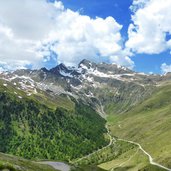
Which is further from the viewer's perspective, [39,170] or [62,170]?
[62,170]

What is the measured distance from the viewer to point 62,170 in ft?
627

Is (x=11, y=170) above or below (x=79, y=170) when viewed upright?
below

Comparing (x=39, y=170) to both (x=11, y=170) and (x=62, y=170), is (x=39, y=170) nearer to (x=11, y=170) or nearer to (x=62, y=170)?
(x=62, y=170)

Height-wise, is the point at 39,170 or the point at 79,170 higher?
the point at 79,170

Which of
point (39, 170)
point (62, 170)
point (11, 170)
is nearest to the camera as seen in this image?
point (11, 170)

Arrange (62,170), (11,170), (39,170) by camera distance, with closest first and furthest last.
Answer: (11,170)
(39,170)
(62,170)

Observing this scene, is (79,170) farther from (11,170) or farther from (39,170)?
(11,170)

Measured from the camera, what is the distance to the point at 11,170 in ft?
295

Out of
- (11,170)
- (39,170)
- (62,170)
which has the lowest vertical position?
(11,170)

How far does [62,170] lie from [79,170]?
9.14 meters

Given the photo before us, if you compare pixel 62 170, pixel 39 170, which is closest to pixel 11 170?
pixel 39 170

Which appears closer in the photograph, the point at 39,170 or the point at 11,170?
the point at 11,170

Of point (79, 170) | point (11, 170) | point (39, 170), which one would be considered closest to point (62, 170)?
point (79, 170)

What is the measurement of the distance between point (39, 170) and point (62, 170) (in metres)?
37.0
